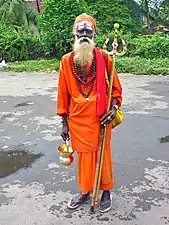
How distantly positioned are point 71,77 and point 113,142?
245 centimetres

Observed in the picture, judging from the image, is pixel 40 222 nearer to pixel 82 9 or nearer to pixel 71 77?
pixel 71 77

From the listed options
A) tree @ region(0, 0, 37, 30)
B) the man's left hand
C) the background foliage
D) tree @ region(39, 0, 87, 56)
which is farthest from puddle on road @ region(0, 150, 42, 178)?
tree @ region(0, 0, 37, 30)

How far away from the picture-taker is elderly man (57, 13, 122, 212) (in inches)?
134

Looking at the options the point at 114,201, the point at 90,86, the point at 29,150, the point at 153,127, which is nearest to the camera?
the point at 90,86

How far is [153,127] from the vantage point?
6453mm

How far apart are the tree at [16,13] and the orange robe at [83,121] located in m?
18.9

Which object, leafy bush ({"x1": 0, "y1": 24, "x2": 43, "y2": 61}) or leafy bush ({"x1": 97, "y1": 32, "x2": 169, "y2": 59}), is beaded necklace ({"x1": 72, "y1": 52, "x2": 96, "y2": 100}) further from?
leafy bush ({"x1": 0, "y1": 24, "x2": 43, "y2": 61})

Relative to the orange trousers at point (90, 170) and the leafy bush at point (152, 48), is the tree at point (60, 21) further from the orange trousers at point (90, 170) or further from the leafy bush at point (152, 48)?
the orange trousers at point (90, 170)

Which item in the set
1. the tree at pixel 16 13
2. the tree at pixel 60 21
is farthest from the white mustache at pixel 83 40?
the tree at pixel 16 13

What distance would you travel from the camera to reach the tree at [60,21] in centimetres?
1530

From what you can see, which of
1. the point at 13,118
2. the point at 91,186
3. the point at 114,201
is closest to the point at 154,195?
the point at 114,201

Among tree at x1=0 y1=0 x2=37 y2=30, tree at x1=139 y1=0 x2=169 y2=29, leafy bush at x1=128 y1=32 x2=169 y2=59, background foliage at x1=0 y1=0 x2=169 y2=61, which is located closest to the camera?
leafy bush at x1=128 y1=32 x2=169 y2=59

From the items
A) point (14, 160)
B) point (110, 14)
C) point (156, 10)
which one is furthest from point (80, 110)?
point (156, 10)

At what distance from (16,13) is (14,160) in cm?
1833
